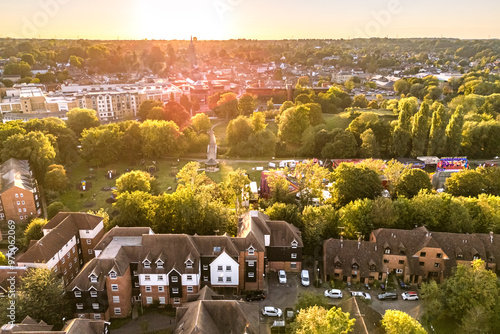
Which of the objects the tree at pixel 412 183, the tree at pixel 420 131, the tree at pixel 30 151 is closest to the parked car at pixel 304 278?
the tree at pixel 412 183

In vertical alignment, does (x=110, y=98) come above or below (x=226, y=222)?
above

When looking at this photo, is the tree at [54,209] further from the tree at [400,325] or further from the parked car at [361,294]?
the tree at [400,325]

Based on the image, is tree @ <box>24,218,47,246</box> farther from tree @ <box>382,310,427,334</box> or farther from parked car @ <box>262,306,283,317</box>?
tree @ <box>382,310,427,334</box>

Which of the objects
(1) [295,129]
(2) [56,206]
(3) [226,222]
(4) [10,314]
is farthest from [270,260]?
(1) [295,129]

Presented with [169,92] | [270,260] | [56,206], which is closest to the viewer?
[270,260]

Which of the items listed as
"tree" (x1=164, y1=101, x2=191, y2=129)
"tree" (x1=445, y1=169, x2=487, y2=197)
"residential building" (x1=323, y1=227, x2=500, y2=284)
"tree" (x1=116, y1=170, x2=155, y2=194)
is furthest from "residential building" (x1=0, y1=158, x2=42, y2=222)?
"tree" (x1=445, y1=169, x2=487, y2=197)

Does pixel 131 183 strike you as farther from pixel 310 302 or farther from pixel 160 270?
pixel 310 302

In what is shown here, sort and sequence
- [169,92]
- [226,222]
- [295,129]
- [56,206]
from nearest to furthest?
[226,222] → [56,206] → [295,129] → [169,92]

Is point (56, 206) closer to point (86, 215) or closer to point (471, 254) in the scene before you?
point (86, 215)
